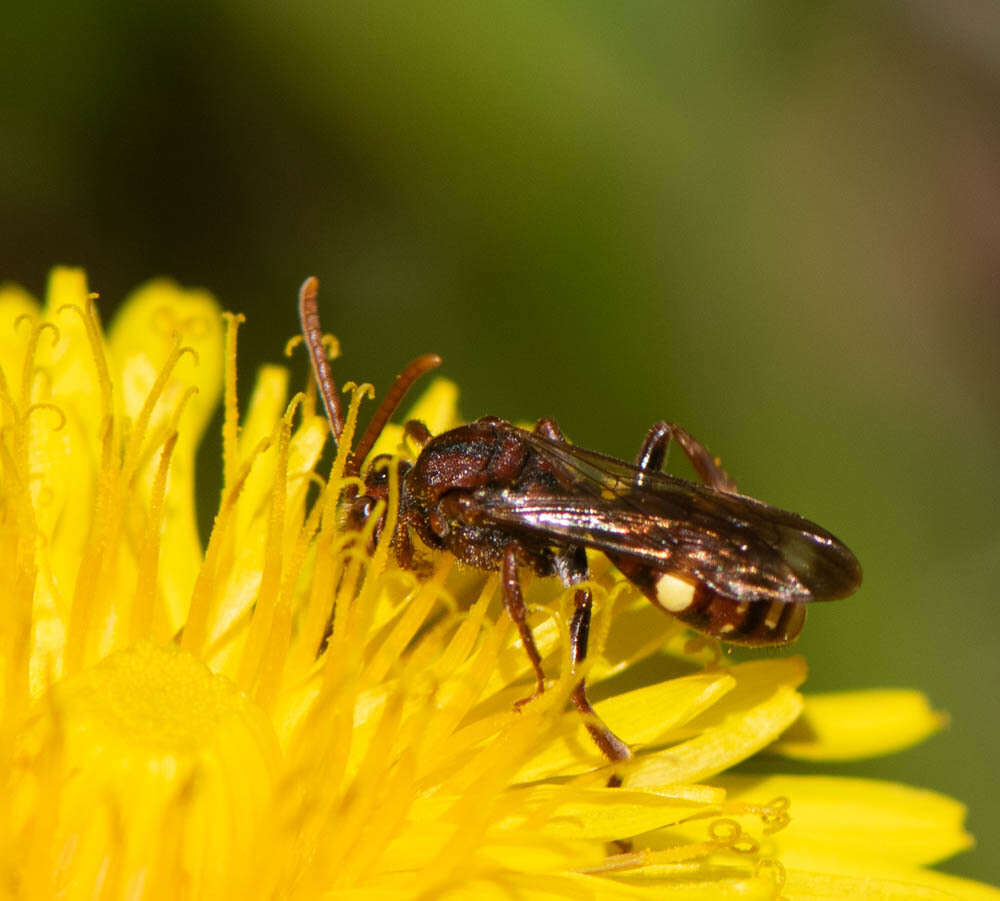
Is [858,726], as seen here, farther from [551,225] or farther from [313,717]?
[551,225]

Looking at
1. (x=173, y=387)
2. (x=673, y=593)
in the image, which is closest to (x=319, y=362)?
(x=173, y=387)

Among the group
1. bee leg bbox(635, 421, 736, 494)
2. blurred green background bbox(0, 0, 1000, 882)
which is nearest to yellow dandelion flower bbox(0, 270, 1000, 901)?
bee leg bbox(635, 421, 736, 494)

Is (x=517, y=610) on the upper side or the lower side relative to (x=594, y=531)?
lower

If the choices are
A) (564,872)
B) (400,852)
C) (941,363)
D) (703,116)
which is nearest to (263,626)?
(400,852)

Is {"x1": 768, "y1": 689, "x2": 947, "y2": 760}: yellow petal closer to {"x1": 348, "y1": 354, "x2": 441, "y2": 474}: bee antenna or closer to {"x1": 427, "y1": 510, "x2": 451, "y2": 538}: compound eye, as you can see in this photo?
{"x1": 427, "y1": 510, "x2": 451, "y2": 538}: compound eye

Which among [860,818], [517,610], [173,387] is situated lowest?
[860,818]

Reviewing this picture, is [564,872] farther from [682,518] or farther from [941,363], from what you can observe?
[941,363]

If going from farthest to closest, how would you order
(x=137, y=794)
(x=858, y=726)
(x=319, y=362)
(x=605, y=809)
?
(x=858, y=726) < (x=319, y=362) < (x=605, y=809) < (x=137, y=794)
